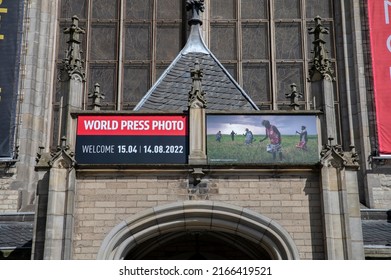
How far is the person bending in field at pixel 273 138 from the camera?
15.4 meters

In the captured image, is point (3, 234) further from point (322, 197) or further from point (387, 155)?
point (387, 155)

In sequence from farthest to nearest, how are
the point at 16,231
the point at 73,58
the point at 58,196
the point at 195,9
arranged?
1. the point at 195,9
2. the point at 16,231
3. the point at 73,58
4. the point at 58,196

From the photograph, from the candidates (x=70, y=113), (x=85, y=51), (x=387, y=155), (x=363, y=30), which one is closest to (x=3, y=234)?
(x=70, y=113)

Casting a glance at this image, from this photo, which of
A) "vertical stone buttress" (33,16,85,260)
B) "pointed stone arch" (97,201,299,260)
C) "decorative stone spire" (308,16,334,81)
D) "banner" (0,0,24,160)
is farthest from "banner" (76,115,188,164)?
"banner" (0,0,24,160)

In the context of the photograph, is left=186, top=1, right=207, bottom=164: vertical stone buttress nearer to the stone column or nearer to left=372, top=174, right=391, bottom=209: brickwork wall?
the stone column

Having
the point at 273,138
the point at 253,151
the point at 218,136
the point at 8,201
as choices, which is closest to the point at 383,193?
the point at 273,138

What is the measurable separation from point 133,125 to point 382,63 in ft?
32.1

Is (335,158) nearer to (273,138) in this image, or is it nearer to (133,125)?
(273,138)

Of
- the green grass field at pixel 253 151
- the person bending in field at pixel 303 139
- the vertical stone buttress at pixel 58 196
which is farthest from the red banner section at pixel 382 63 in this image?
the vertical stone buttress at pixel 58 196

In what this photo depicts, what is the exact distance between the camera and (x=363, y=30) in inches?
886

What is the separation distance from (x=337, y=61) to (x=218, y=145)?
870 centimetres

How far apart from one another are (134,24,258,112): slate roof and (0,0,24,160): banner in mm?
5159

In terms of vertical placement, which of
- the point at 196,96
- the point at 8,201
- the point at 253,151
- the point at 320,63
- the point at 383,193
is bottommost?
the point at 253,151

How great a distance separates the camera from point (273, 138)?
15.5 meters
